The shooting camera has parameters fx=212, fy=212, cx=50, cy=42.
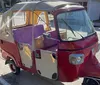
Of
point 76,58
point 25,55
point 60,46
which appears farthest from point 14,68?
point 76,58

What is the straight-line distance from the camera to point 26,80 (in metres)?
5.49

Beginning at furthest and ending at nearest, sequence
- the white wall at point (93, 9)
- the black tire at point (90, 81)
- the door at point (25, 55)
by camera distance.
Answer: the white wall at point (93, 9)
the door at point (25, 55)
the black tire at point (90, 81)

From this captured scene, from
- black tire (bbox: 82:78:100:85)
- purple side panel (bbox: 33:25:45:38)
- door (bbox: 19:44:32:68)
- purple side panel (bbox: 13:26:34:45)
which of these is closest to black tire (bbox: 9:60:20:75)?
door (bbox: 19:44:32:68)

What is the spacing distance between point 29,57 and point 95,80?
1608mm

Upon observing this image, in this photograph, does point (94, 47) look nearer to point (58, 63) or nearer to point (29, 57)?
point (58, 63)

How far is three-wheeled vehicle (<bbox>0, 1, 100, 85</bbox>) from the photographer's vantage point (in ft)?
13.7

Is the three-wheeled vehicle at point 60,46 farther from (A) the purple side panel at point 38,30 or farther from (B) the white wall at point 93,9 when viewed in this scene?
(B) the white wall at point 93,9

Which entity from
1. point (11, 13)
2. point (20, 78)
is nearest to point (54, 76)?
point (20, 78)

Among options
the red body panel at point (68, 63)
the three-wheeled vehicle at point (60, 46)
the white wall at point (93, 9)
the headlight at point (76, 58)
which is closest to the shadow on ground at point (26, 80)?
the three-wheeled vehicle at point (60, 46)

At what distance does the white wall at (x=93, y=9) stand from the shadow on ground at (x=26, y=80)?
16.7 meters

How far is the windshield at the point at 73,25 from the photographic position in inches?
173

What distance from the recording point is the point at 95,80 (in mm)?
4277

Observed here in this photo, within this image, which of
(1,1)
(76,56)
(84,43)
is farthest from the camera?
(1,1)

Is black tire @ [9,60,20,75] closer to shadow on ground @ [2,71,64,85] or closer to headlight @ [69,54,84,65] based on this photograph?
shadow on ground @ [2,71,64,85]
